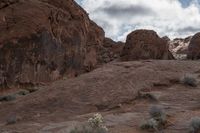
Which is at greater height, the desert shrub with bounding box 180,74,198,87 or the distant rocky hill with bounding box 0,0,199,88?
the distant rocky hill with bounding box 0,0,199,88

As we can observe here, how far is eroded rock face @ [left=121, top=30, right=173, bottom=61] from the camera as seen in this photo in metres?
37.0

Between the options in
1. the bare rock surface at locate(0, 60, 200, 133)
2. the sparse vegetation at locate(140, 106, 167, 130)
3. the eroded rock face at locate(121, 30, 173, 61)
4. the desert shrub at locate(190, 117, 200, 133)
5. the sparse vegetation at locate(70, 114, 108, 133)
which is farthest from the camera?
the eroded rock face at locate(121, 30, 173, 61)

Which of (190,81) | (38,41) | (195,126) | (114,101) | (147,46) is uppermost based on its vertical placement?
(38,41)

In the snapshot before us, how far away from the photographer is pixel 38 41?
2877 centimetres

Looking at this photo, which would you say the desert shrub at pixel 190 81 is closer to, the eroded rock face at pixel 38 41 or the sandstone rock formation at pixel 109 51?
the eroded rock face at pixel 38 41

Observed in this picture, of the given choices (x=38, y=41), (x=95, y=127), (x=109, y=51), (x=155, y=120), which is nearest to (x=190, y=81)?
(x=155, y=120)

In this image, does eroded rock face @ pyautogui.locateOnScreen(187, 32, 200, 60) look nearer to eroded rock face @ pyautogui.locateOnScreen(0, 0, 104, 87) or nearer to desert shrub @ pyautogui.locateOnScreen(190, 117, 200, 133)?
eroded rock face @ pyautogui.locateOnScreen(0, 0, 104, 87)

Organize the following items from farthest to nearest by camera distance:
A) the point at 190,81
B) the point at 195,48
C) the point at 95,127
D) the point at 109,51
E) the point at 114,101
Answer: the point at 109,51, the point at 195,48, the point at 190,81, the point at 114,101, the point at 95,127

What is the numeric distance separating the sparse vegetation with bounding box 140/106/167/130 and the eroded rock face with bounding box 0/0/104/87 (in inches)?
651

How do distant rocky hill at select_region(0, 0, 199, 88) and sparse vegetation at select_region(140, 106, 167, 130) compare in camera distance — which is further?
distant rocky hill at select_region(0, 0, 199, 88)

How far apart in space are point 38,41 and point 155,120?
Result: 18.0 metres

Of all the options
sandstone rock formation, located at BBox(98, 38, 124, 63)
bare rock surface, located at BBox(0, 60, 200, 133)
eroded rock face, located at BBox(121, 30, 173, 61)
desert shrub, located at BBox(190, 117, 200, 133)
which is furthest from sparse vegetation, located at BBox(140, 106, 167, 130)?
sandstone rock formation, located at BBox(98, 38, 124, 63)

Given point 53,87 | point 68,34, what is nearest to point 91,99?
point 53,87

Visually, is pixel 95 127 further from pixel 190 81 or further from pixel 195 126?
pixel 190 81
